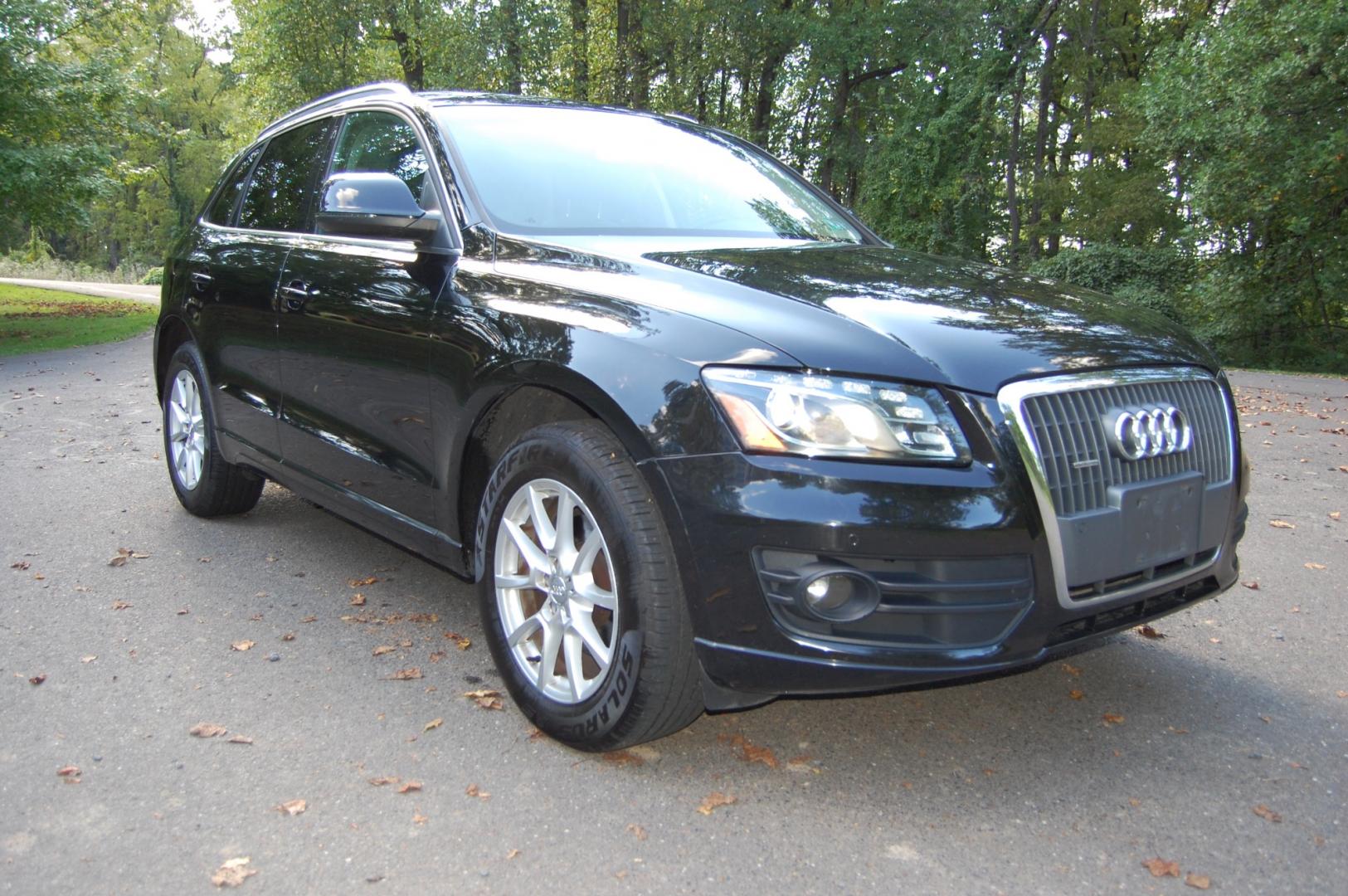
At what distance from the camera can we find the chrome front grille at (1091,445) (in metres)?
2.69

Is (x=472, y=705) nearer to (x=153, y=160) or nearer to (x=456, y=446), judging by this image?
(x=456, y=446)

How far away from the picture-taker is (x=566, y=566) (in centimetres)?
308

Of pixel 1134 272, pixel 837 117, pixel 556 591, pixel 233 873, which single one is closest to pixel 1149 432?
pixel 556 591

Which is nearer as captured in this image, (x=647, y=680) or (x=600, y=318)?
(x=647, y=680)

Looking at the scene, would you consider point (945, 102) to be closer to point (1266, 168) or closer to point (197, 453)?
point (1266, 168)

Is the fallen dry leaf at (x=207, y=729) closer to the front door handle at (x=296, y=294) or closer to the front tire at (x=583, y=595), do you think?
the front tire at (x=583, y=595)

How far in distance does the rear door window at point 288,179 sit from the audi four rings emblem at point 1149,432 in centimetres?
322

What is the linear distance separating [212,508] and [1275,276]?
20.3 metres

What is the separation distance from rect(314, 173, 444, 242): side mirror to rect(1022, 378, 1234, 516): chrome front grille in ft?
6.43

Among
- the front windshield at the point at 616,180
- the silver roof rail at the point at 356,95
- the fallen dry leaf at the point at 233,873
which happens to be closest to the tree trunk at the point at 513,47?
the silver roof rail at the point at 356,95

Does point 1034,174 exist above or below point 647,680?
above

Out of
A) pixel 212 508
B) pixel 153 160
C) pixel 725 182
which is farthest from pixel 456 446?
pixel 153 160

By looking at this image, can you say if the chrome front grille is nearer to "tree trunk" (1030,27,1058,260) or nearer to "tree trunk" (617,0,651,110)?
"tree trunk" (617,0,651,110)

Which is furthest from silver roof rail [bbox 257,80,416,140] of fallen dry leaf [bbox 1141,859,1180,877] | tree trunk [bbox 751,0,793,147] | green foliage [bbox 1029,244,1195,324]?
tree trunk [bbox 751,0,793,147]
